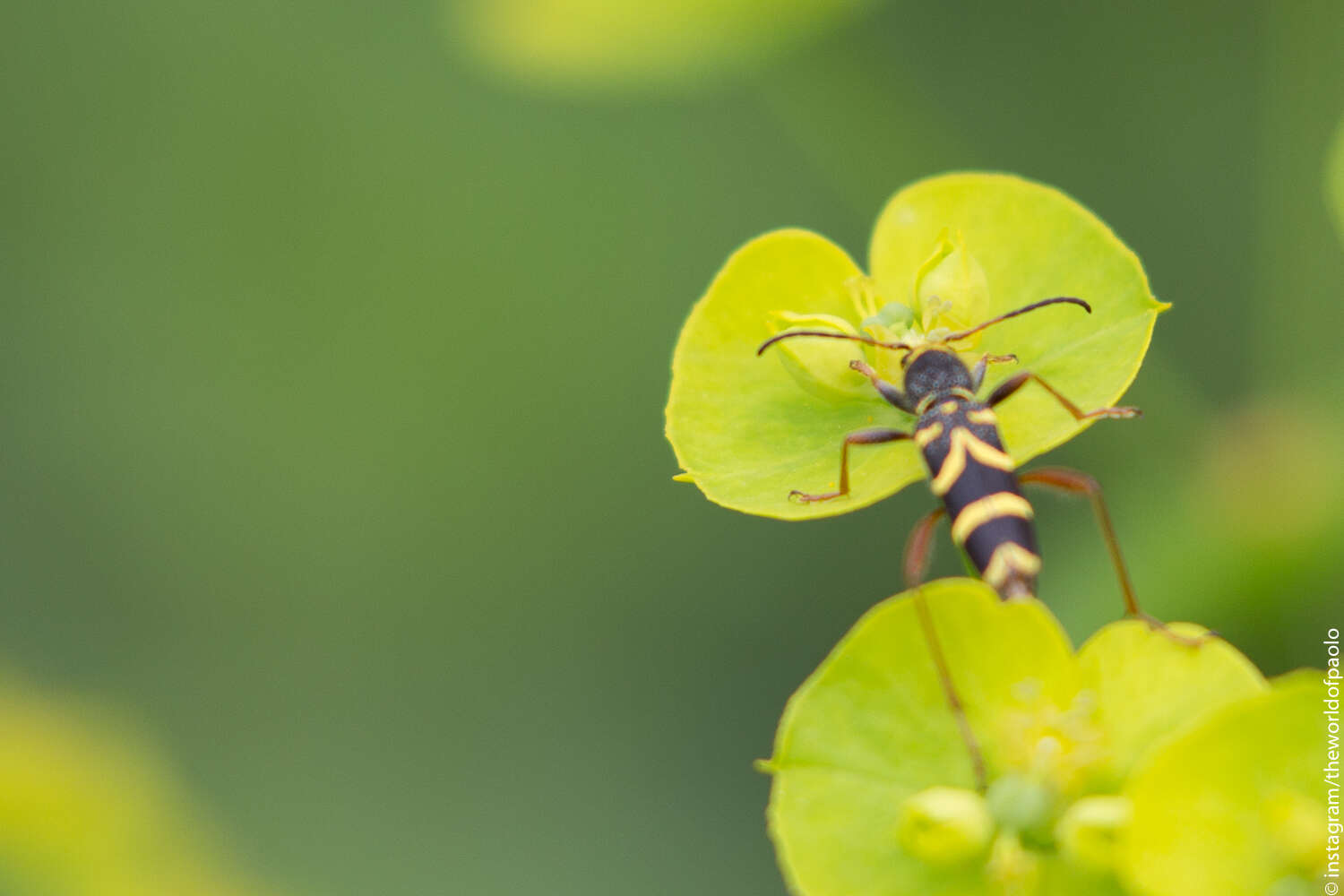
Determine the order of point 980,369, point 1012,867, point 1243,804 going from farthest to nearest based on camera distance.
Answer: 1. point 980,369
2. point 1012,867
3. point 1243,804

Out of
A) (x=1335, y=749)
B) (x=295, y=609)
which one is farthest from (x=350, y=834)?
(x=1335, y=749)

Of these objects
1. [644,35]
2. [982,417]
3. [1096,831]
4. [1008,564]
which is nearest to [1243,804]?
[1096,831]

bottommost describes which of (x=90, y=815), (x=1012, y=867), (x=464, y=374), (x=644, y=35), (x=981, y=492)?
(x=1012, y=867)

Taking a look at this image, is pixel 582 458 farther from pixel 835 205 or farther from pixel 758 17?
pixel 758 17

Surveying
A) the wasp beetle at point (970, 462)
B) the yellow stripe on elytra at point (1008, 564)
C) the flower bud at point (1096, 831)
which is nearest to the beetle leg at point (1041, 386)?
the wasp beetle at point (970, 462)

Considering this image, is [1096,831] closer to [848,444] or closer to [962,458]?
[962,458]

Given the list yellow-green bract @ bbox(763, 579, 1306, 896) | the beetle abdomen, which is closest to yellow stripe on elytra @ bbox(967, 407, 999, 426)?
the beetle abdomen

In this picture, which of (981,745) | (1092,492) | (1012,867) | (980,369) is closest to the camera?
(1012,867)

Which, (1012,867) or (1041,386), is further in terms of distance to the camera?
(1041,386)
